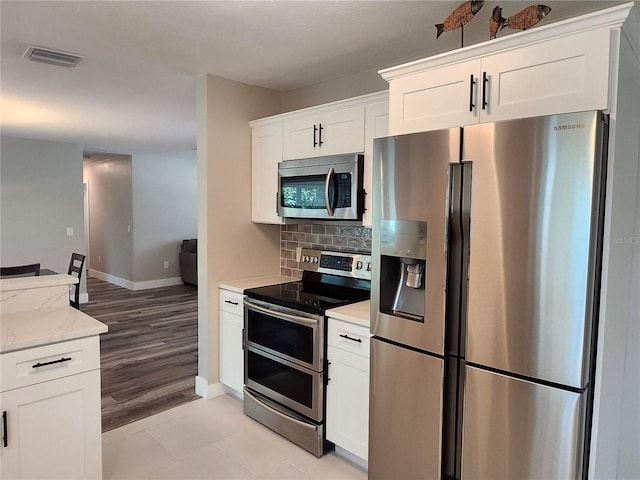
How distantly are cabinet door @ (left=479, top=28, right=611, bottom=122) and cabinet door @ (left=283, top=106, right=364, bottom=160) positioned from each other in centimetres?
102

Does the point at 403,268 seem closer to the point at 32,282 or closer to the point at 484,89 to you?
the point at 484,89

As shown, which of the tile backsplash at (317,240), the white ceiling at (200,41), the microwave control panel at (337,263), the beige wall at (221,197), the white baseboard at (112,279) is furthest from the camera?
the white baseboard at (112,279)

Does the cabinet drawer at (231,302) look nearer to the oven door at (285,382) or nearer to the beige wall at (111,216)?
the oven door at (285,382)

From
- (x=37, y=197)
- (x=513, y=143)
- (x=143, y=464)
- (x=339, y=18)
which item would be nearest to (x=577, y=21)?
(x=513, y=143)

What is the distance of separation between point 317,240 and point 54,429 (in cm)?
204

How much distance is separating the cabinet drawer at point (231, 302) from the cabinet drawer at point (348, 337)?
853 mm

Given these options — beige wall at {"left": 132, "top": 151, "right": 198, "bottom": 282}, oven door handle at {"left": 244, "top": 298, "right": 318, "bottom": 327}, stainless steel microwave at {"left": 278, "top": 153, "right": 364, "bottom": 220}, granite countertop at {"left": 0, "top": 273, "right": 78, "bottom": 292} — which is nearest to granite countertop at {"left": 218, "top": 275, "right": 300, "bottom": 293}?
oven door handle at {"left": 244, "top": 298, "right": 318, "bottom": 327}

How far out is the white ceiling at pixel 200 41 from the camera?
7.13 ft

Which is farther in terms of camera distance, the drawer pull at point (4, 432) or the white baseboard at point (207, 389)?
the white baseboard at point (207, 389)

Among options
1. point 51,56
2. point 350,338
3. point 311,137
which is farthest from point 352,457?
point 51,56

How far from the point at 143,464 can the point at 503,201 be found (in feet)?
7.79

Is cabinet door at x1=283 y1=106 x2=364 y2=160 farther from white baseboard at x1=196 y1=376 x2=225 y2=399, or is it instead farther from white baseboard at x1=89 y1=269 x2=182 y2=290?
white baseboard at x1=89 y1=269 x2=182 y2=290

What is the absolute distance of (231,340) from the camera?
10.7 ft

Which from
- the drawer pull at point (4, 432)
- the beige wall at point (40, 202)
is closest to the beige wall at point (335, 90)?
the drawer pull at point (4, 432)
